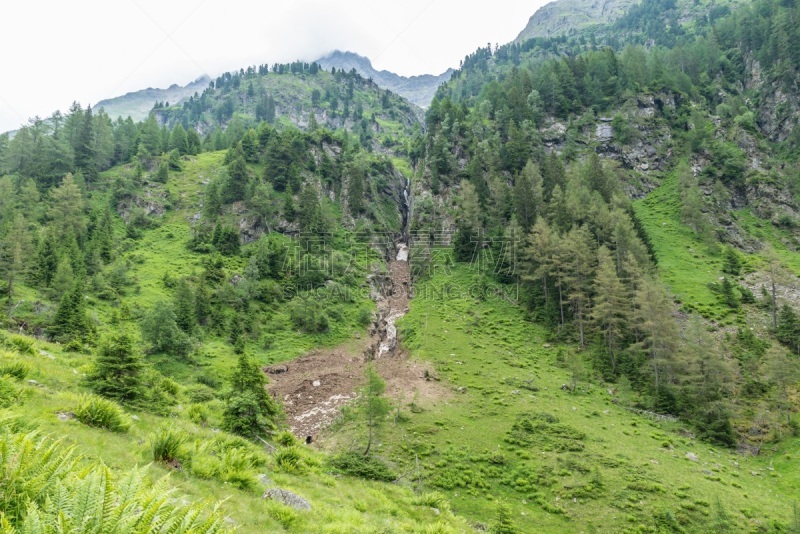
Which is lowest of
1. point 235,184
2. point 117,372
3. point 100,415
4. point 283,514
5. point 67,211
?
point 283,514

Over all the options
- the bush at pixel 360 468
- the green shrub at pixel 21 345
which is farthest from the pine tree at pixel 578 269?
the green shrub at pixel 21 345

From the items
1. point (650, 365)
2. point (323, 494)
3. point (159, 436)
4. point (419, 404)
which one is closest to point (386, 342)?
point (419, 404)

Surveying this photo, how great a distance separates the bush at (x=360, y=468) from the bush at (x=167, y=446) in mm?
9167

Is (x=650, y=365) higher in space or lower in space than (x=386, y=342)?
lower

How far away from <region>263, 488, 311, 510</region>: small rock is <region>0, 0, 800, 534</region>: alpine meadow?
0.56 ft

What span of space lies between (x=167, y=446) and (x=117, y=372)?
655cm

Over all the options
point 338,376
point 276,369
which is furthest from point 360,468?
point 276,369

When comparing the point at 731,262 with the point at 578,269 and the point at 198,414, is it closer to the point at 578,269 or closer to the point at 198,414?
the point at 578,269

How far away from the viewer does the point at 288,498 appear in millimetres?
10008

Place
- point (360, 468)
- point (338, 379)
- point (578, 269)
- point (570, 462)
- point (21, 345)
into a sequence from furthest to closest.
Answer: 1. point (578, 269)
2. point (338, 379)
3. point (570, 462)
4. point (360, 468)
5. point (21, 345)

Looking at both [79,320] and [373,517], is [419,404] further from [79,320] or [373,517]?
[79,320]

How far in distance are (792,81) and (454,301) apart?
401 ft

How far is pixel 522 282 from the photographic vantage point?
2650 inches

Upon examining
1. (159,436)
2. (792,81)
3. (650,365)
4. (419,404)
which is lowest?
(650,365)
